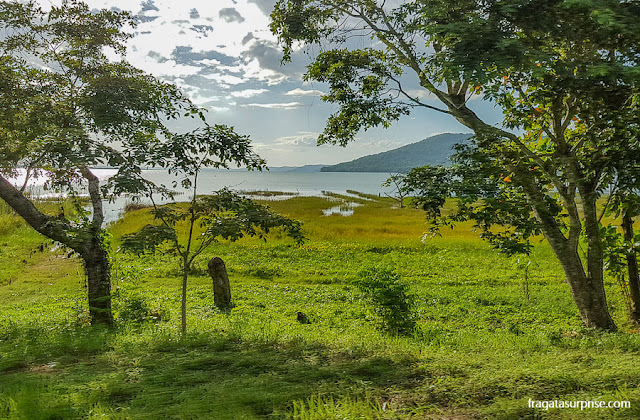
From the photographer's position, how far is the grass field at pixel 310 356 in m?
3.78

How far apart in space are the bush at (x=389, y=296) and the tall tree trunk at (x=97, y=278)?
20.8 feet

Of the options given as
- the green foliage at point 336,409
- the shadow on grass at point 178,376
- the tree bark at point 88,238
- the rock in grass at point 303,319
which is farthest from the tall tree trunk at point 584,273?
the tree bark at point 88,238

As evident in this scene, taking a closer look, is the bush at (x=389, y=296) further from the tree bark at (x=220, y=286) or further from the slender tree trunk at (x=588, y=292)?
the tree bark at (x=220, y=286)

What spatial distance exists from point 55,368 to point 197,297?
8.13 m

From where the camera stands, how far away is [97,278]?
29.1 feet

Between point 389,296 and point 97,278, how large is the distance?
23.7ft

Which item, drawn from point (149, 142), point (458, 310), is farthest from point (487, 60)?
point (458, 310)

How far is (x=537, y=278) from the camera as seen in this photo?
16594 millimetres

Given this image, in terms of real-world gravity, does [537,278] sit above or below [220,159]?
below

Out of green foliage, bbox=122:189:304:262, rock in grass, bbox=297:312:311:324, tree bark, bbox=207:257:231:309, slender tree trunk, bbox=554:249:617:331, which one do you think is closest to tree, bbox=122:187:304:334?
green foliage, bbox=122:189:304:262

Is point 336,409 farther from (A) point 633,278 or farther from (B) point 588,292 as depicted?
(A) point 633,278

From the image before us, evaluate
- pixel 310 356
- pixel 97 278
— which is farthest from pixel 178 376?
pixel 97 278

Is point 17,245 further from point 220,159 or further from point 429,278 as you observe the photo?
point 429,278

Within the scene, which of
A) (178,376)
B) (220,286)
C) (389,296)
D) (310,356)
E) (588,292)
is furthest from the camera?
(220,286)
